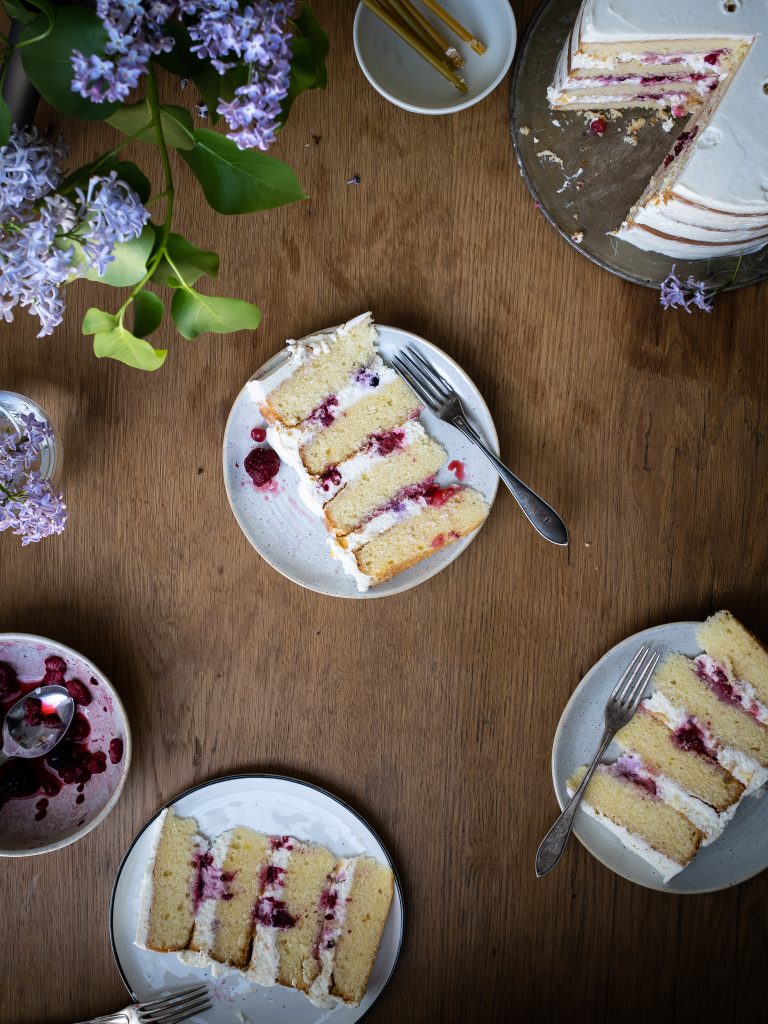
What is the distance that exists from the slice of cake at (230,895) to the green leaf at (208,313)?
41.9 inches

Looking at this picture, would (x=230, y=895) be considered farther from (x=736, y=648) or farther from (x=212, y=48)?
(x=212, y=48)

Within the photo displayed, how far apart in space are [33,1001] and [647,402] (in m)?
1.80

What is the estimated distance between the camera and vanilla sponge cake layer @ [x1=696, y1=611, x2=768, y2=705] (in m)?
1.63

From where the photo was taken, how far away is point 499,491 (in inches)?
66.5

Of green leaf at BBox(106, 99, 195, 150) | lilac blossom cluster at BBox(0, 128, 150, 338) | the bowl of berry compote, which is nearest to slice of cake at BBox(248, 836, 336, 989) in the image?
the bowl of berry compote

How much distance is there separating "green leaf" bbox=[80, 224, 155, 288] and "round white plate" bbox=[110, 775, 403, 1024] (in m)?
1.04

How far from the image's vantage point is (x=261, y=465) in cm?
162

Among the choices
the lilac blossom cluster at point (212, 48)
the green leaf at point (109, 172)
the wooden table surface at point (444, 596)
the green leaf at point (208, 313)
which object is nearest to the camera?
the lilac blossom cluster at point (212, 48)

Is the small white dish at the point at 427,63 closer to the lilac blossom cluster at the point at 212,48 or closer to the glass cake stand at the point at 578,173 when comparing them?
A: the glass cake stand at the point at 578,173

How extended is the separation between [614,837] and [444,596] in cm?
60

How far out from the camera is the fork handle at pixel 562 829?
5.28ft

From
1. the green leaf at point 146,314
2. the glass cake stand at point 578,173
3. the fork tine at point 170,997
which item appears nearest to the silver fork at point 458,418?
the glass cake stand at point 578,173

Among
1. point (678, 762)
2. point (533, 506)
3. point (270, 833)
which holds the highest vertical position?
point (533, 506)

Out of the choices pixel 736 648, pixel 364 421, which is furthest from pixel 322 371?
pixel 736 648
